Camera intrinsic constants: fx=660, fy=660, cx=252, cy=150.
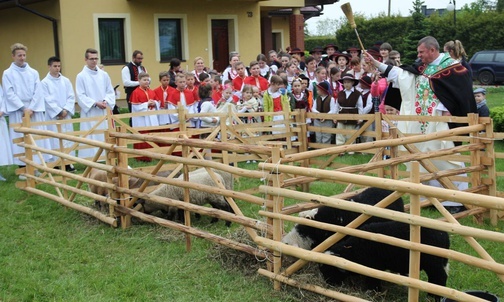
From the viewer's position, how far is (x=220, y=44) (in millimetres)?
23828

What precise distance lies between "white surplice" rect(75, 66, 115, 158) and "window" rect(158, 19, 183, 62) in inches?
385

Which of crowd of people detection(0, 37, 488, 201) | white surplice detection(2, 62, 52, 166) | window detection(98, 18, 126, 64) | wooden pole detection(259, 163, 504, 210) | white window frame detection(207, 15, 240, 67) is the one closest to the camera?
wooden pole detection(259, 163, 504, 210)

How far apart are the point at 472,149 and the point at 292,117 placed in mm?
3632

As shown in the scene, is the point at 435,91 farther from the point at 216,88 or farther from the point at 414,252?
the point at 216,88

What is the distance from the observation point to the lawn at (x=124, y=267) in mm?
5621

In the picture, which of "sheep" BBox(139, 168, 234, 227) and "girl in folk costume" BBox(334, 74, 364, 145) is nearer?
"sheep" BBox(139, 168, 234, 227)

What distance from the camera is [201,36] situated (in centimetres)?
2272

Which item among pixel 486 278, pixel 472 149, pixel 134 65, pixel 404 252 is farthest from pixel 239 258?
pixel 134 65

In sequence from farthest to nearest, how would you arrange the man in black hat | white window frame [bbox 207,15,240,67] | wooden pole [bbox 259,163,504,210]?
white window frame [bbox 207,15,240,67], the man in black hat, wooden pole [bbox 259,163,504,210]

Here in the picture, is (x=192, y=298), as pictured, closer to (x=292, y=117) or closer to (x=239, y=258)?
(x=239, y=258)

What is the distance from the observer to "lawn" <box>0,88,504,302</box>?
5.62 meters

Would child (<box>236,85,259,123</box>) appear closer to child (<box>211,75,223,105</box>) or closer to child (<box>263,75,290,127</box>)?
child (<box>263,75,290,127</box>)

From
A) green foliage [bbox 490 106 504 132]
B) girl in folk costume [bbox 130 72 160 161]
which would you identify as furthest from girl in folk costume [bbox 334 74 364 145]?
girl in folk costume [bbox 130 72 160 161]

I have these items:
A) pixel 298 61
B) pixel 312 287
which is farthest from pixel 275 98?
pixel 312 287
